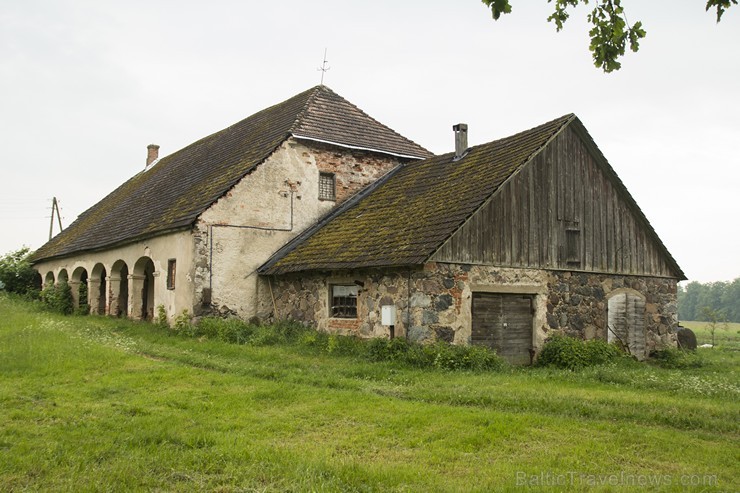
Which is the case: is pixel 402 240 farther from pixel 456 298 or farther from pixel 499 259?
pixel 499 259

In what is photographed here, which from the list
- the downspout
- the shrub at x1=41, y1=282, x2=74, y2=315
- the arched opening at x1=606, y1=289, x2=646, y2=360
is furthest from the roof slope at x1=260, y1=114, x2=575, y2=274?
the shrub at x1=41, y1=282, x2=74, y2=315

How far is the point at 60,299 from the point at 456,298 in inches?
692

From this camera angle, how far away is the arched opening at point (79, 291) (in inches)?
957

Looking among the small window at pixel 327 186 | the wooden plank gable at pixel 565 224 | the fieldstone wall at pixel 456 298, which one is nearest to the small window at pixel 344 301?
the fieldstone wall at pixel 456 298

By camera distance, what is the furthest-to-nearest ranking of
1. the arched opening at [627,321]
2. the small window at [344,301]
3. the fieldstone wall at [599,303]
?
the arched opening at [627,321] < the fieldstone wall at [599,303] < the small window at [344,301]

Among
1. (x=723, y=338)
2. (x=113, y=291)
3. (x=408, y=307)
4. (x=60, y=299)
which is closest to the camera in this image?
(x=408, y=307)

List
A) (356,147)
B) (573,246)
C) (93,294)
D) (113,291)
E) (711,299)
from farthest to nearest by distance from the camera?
(711,299)
(93,294)
(113,291)
(356,147)
(573,246)

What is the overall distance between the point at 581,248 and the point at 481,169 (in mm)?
3056

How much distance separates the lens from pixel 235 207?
17.4 meters

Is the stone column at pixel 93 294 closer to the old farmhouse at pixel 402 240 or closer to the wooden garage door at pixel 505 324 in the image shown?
the old farmhouse at pixel 402 240

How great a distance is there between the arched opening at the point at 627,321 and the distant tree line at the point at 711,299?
55.5m

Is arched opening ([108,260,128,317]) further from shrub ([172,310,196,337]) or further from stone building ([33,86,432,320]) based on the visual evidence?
shrub ([172,310,196,337])

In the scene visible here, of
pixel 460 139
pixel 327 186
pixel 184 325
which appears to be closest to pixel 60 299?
pixel 184 325

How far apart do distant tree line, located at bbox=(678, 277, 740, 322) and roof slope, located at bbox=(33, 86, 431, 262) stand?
56159 millimetres
